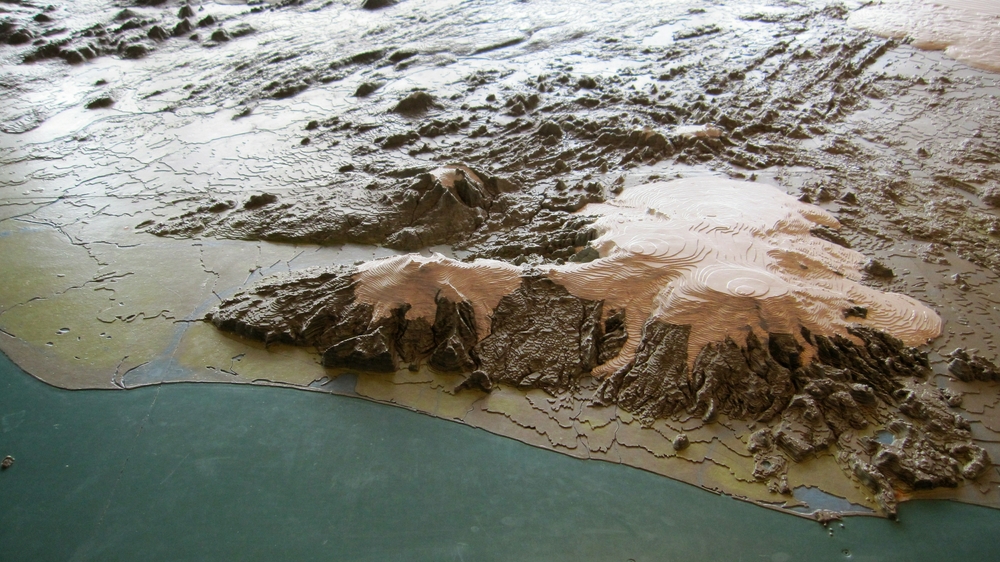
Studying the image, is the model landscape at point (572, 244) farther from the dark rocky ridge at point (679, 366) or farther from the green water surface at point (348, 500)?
the green water surface at point (348, 500)

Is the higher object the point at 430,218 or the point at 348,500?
the point at 430,218

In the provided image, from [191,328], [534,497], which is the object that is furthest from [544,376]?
[191,328]

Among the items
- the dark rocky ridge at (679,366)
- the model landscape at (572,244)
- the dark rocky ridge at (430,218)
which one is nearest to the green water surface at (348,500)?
the model landscape at (572,244)

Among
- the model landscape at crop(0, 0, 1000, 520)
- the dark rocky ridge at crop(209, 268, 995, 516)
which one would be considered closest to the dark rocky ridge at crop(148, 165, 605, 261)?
the model landscape at crop(0, 0, 1000, 520)

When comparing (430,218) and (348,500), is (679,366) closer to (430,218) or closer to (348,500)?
(348,500)

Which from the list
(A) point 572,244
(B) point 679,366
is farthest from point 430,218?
(B) point 679,366

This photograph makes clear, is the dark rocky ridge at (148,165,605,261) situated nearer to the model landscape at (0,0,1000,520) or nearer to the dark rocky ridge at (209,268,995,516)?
the model landscape at (0,0,1000,520)

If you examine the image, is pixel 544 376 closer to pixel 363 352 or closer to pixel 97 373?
pixel 363 352
